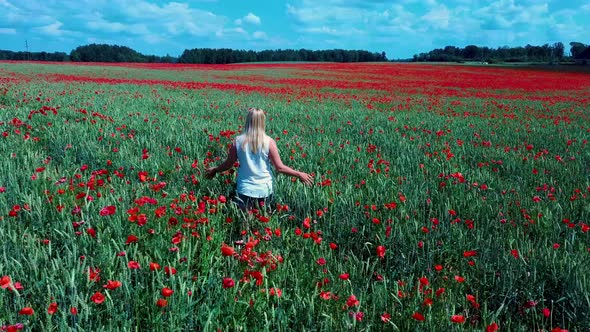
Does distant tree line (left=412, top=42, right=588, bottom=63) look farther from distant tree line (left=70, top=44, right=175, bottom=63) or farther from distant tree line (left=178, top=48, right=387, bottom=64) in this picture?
distant tree line (left=70, top=44, right=175, bottom=63)

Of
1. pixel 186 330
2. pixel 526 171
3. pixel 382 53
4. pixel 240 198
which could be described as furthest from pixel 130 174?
pixel 382 53

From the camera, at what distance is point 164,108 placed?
13219 millimetres

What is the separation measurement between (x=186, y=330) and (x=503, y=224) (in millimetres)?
2988

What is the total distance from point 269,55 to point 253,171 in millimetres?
104506

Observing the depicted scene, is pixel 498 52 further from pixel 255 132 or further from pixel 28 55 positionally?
pixel 255 132

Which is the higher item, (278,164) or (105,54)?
(105,54)

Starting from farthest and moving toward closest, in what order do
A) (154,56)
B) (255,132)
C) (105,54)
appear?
(154,56) < (105,54) < (255,132)

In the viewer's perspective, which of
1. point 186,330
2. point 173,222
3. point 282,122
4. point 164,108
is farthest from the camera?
point 164,108

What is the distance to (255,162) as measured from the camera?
4.48 meters

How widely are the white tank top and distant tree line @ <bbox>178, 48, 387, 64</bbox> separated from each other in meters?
95.4

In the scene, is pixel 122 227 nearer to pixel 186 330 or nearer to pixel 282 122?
pixel 186 330

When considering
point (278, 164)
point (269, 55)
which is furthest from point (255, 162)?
point (269, 55)

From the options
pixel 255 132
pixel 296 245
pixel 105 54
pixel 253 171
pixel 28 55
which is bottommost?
pixel 296 245

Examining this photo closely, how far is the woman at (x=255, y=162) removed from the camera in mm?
4371
